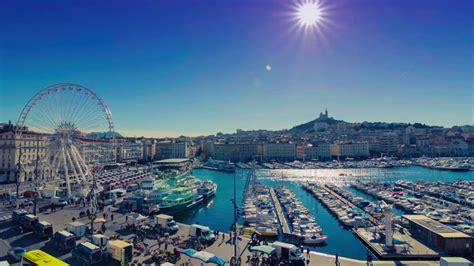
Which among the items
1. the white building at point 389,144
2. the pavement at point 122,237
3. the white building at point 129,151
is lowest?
the pavement at point 122,237

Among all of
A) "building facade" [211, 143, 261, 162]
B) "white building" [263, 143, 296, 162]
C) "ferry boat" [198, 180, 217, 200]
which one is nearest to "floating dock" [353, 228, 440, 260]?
"ferry boat" [198, 180, 217, 200]

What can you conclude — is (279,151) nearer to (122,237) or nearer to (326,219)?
(326,219)

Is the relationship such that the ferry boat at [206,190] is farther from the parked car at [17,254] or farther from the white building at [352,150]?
the white building at [352,150]

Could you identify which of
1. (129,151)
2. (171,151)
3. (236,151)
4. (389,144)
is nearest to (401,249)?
(129,151)

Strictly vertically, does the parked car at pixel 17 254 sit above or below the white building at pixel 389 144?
below

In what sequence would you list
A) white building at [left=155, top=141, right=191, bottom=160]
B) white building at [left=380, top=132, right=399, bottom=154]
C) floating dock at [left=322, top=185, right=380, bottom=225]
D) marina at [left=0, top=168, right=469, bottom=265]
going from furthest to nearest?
white building at [left=380, top=132, right=399, bottom=154]
white building at [left=155, top=141, right=191, bottom=160]
floating dock at [left=322, top=185, right=380, bottom=225]
marina at [left=0, top=168, right=469, bottom=265]

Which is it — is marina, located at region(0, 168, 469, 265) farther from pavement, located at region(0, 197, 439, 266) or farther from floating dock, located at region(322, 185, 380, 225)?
pavement, located at region(0, 197, 439, 266)

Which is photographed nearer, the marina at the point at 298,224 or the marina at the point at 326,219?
the marina at the point at 326,219

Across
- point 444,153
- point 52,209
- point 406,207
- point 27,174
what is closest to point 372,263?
point 406,207

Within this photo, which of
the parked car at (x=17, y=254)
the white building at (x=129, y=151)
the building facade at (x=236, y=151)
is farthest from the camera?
Result: the building facade at (x=236, y=151)

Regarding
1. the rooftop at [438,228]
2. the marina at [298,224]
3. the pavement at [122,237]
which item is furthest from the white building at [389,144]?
the pavement at [122,237]

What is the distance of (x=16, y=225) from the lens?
64.6 feet

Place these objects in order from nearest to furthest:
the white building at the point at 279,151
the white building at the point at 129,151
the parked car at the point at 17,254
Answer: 1. the parked car at the point at 17,254
2. the white building at the point at 129,151
3. the white building at the point at 279,151

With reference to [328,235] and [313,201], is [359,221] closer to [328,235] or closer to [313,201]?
[328,235]
